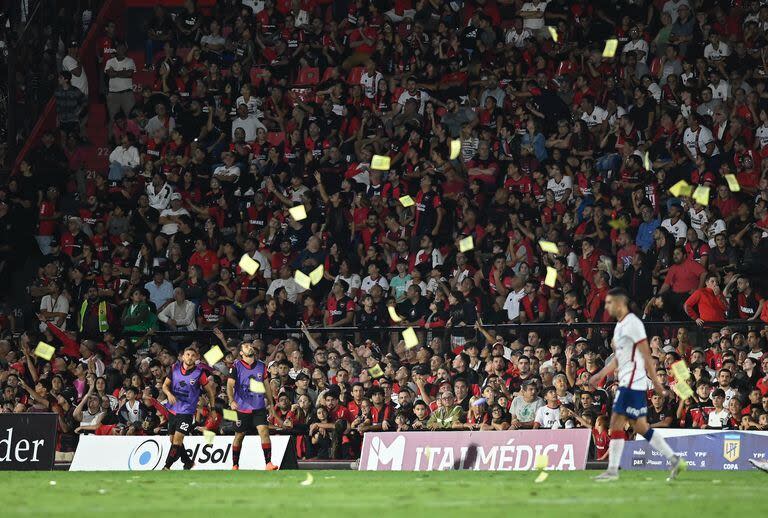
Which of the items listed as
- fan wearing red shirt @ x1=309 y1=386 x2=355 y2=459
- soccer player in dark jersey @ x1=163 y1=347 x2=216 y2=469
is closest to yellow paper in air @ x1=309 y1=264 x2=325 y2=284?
fan wearing red shirt @ x1=309 y1=386 x2=355 y2=459

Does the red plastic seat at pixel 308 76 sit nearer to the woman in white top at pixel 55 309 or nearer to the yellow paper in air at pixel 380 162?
the yellow paper in air at pixel 380 162

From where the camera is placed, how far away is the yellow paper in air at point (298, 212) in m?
24.9

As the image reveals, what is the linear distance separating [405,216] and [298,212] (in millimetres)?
2079

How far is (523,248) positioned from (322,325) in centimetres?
389

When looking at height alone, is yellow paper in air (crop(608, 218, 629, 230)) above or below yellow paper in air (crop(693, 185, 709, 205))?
below

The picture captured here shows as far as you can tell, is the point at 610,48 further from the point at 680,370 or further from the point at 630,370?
the point at 630,370

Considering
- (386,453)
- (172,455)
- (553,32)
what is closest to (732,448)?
(386,453)

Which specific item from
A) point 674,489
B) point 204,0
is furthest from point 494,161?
point 674,489

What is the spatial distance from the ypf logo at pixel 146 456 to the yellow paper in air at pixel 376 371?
3.59 meters

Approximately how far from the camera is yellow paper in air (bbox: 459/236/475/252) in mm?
23141

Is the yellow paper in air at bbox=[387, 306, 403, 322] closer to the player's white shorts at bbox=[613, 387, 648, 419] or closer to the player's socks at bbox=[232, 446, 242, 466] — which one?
the player's socks at bbox=[232, 446, 242, 466]

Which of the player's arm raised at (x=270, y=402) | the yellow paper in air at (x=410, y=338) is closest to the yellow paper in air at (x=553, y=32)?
the yellow paper in air at (x=410, y=338)

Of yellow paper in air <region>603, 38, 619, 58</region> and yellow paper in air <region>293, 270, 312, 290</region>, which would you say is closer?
yellow paper in air <region>293, 270, 312, 290</region>

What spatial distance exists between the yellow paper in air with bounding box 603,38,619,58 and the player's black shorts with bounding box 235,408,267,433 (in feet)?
33.8
